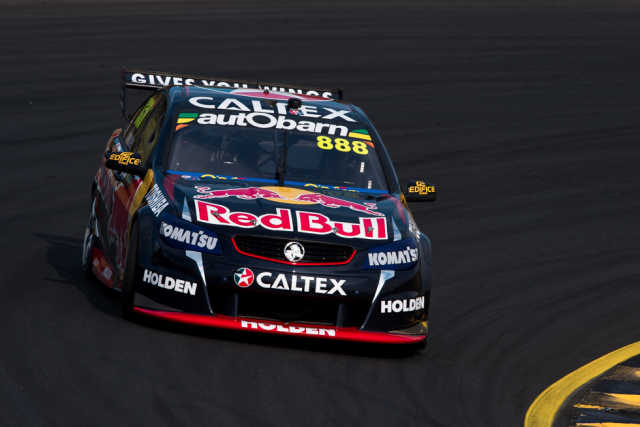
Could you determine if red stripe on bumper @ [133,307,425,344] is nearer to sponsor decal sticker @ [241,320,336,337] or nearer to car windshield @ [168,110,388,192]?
sponsor decal sticker @ [241,320,336,337]

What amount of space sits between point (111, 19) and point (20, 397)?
51.0ft

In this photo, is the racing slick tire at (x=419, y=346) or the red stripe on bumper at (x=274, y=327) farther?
the racing slick tire at (x=419, y=346)

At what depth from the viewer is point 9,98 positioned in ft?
46.9

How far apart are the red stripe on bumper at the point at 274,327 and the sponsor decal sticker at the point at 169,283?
16 centimetres

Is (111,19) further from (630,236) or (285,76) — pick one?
(630,236)

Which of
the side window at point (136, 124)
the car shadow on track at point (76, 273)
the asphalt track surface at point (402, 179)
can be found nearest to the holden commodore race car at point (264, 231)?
the car shadow on track at point (76, 273)

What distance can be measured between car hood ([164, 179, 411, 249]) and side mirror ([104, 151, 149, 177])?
1.00 feet

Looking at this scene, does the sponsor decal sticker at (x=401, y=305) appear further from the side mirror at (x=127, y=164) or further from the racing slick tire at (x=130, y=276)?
the side mirror at (x=127, y=164)

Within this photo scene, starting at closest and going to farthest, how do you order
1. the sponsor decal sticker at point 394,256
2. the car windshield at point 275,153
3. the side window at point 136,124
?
the sponsor decal sticker at point 394,256, the car windshield at point 275,153, the side window at point 136,124

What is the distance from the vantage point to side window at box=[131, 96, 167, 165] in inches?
289

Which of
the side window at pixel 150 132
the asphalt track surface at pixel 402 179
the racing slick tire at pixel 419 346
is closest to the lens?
the asphalt track surface at pixel 402 179

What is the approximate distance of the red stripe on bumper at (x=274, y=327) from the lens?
6.15 meters

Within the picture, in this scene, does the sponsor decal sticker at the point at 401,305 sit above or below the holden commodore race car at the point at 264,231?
below

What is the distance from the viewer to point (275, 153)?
7.29 meters
